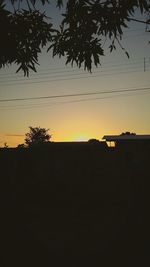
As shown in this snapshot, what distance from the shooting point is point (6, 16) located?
4785mm

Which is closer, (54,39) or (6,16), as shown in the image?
(6,16)

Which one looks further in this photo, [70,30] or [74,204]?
[74,204]

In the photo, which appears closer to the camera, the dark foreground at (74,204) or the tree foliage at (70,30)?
the tree foliage at (70,30)

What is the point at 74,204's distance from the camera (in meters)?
11.0

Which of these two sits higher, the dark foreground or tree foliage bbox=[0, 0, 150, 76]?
tree foliage bbox=[0, 0, 150, 76]

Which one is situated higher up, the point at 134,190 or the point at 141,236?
the point at 134,190

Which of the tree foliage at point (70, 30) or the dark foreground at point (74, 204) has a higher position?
the tree foliage at point (70, 30)

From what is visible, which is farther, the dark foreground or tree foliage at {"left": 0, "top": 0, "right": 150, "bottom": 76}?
the dark foreground

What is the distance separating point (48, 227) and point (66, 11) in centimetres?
527

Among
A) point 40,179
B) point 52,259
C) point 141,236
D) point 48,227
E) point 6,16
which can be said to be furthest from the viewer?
point 40,179

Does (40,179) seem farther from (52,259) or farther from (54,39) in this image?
(54,39)

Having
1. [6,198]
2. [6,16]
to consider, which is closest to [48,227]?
[6,198]

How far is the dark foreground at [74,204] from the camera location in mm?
7770

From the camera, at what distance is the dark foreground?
777cm
